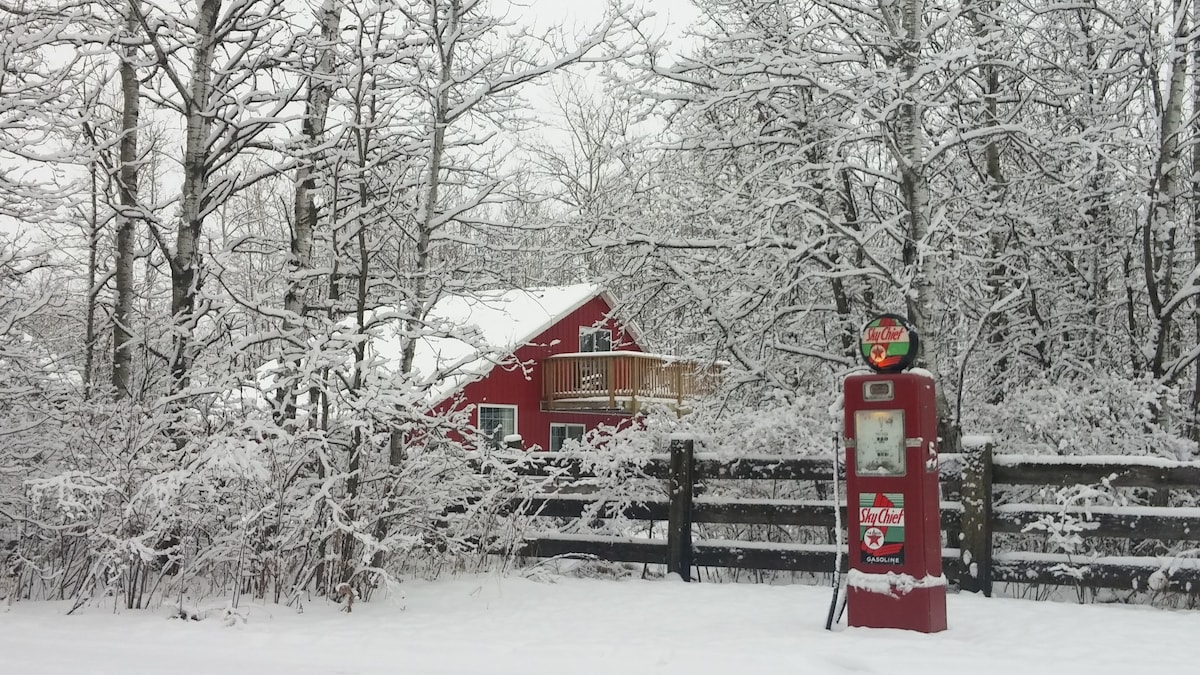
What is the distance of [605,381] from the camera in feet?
80.8

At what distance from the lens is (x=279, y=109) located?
915 cm

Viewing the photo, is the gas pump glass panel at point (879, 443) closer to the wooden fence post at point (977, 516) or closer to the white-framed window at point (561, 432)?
the wooden fence post at point (977, 516)

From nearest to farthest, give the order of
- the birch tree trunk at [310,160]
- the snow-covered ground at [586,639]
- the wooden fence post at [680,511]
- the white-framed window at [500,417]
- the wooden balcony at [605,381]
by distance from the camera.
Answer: the snow-covered ground at [586,639] < the wooden fence post at [680,511] < the birch tree trunk at [310,160] < the white-framed window at [500,417] < the wooden balcony at [605,381]

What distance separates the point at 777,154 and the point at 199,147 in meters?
5.70

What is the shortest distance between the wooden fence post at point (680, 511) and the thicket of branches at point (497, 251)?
101 cm

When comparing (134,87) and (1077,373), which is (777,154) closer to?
(1077,373)

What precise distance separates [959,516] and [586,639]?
11.4 feet

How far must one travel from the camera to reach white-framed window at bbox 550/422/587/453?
26.0 m

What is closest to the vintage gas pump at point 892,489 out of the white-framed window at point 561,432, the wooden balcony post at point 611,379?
the wooden balcony post at point 611,379

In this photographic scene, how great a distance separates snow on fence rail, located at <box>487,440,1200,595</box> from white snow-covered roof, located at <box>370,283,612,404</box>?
98 cm

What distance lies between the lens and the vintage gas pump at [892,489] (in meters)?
6.56

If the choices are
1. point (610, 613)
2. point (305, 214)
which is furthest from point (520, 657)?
point (305, 214)

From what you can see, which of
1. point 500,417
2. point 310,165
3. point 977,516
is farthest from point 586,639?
point 500,417

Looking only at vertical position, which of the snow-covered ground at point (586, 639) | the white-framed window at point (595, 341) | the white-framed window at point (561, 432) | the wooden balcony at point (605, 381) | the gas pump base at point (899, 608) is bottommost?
the snow-covered ground at point (586, 639)
